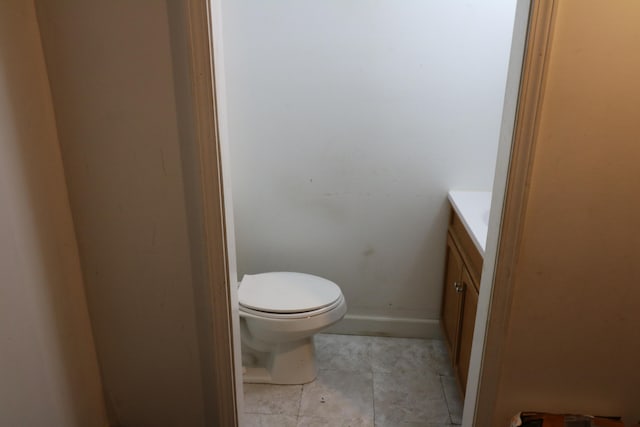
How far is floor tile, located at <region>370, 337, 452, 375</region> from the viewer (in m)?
2.21

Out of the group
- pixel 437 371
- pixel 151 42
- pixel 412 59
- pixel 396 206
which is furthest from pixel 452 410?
pixel 151 42

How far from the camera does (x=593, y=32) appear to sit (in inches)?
38.6

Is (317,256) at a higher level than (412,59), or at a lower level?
lower

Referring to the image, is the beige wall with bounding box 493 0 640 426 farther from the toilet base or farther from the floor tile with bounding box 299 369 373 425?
the toilet base

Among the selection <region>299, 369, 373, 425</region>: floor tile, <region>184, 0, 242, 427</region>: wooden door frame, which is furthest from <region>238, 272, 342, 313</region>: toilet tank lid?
<region>184, 0, 242, 427</region>: wooden door frame

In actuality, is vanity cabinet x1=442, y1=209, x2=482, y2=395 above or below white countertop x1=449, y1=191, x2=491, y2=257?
below

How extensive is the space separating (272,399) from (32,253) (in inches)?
48.5

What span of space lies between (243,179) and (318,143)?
39cm

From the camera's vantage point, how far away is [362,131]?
6.92ft

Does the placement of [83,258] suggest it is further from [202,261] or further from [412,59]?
[412,59]

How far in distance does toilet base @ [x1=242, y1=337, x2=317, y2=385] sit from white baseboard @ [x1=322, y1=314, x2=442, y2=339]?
0.31 meters

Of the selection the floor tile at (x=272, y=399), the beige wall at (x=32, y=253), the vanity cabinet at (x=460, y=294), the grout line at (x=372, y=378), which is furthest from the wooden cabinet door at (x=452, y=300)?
the beige wall at (x=32, y=253)

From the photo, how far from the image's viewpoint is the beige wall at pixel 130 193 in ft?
3.61

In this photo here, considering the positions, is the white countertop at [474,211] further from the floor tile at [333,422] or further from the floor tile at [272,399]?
the floor tile at [272,399]
